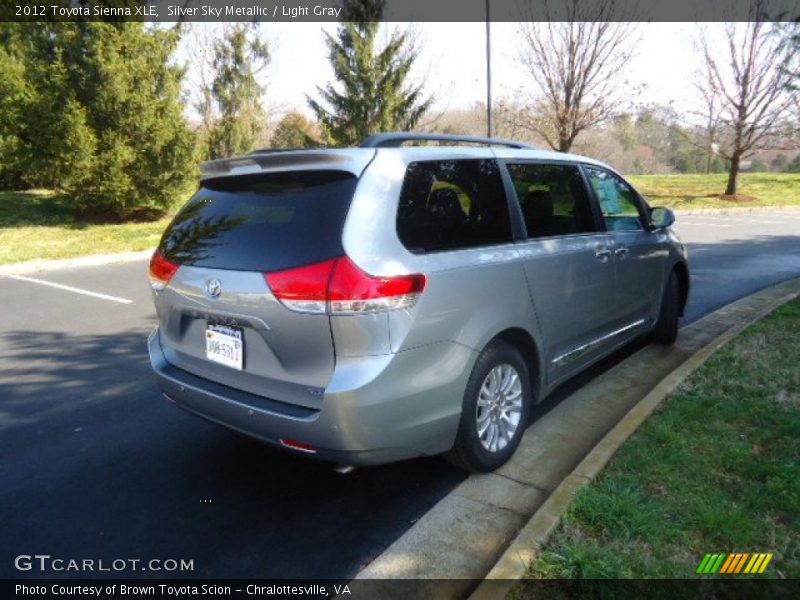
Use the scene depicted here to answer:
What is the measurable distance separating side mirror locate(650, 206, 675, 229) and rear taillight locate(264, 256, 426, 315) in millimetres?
3139

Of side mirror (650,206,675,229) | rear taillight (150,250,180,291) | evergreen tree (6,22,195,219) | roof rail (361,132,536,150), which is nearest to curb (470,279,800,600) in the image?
side mirror (650,206,675,229)

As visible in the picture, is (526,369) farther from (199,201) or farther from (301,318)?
(199,201)

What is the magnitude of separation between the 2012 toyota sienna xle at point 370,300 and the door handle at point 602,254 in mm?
312

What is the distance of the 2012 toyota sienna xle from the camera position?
2316mm

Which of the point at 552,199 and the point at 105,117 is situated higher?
the point at 105,117

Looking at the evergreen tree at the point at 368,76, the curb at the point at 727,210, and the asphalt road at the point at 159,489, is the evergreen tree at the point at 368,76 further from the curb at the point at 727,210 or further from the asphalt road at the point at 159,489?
the asphalt road at the point at 159,489

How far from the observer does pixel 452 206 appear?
2.79 metres

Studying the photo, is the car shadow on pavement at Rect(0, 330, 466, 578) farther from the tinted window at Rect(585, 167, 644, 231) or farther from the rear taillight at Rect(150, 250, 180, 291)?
the tinted window at Rect(585, 167, 644, 231)

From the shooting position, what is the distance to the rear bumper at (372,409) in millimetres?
2297

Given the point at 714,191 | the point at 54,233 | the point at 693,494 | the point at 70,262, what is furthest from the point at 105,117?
the point at 714,191

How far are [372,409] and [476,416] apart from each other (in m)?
0.72

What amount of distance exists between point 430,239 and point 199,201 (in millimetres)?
1365

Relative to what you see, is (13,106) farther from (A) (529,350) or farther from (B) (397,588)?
(B) (397,588)

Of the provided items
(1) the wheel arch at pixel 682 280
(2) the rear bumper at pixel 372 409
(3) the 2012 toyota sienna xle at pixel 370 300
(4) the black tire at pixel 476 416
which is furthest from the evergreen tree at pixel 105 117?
(4) the black tire at pixel 476 416
